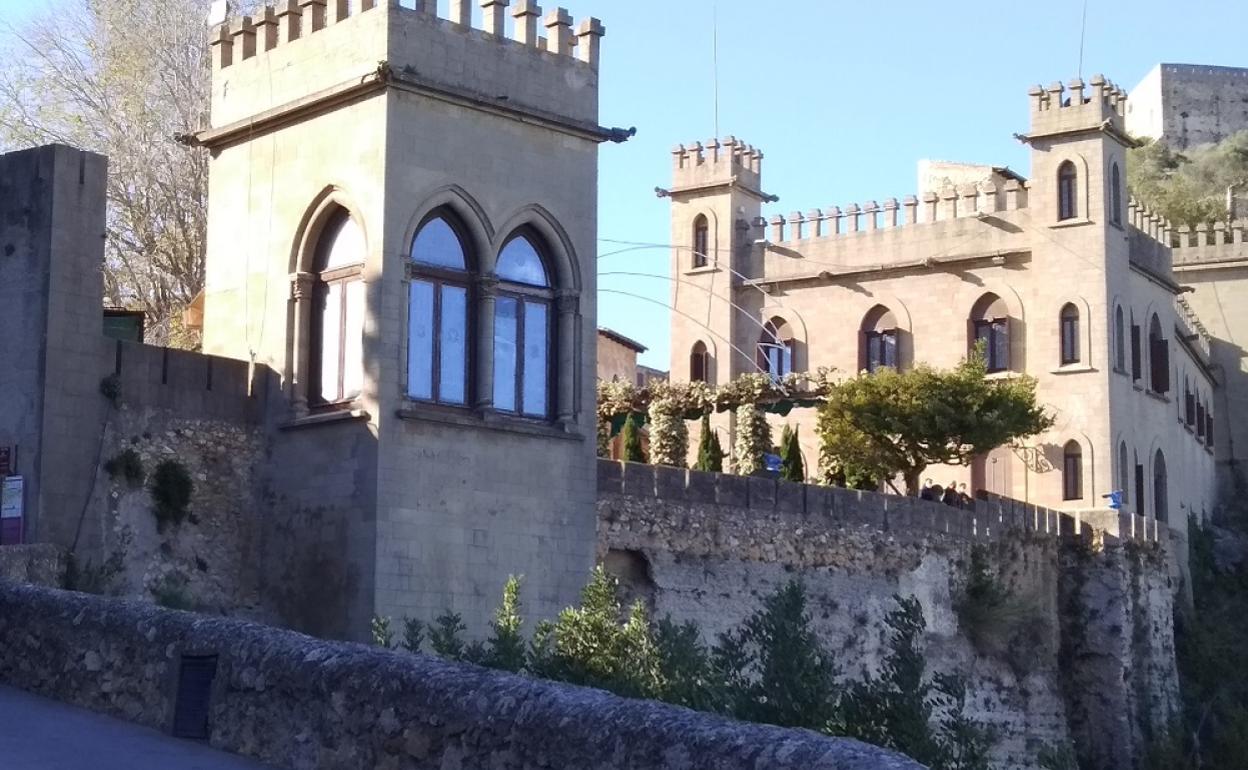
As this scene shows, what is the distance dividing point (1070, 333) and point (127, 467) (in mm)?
23852

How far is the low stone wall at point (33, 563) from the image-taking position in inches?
656

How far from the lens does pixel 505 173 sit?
68.0 ft

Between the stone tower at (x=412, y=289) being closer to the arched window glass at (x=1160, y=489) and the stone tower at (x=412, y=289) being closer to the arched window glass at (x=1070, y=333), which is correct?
the arched window glass at (x=1070, y=333)

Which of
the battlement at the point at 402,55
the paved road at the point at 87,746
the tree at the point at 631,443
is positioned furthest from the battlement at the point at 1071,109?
the paved road at the point at 87,746

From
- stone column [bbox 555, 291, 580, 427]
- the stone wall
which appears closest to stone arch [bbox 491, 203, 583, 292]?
stone column [bbox 555, 291, 580, 427]

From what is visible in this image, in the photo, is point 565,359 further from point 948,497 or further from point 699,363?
point 699,363

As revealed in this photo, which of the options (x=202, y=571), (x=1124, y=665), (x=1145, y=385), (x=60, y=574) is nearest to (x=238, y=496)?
(x=202, y=571)

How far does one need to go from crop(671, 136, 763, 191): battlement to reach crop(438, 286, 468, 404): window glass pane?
2314cm

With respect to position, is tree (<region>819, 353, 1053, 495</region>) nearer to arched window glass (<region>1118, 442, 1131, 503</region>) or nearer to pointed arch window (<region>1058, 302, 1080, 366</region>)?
pointed arch window (<region>1058, 302, 1080, 366</region>)

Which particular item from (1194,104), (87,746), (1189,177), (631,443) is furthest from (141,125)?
(1194,104)

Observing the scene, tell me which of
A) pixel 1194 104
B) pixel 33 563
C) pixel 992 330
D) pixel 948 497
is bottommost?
pixel 33 563

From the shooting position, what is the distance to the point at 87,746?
12477 millimetres

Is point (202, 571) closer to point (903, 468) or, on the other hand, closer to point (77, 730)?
point (77, 730)

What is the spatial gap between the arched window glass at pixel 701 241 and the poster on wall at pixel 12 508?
26.3 metres
